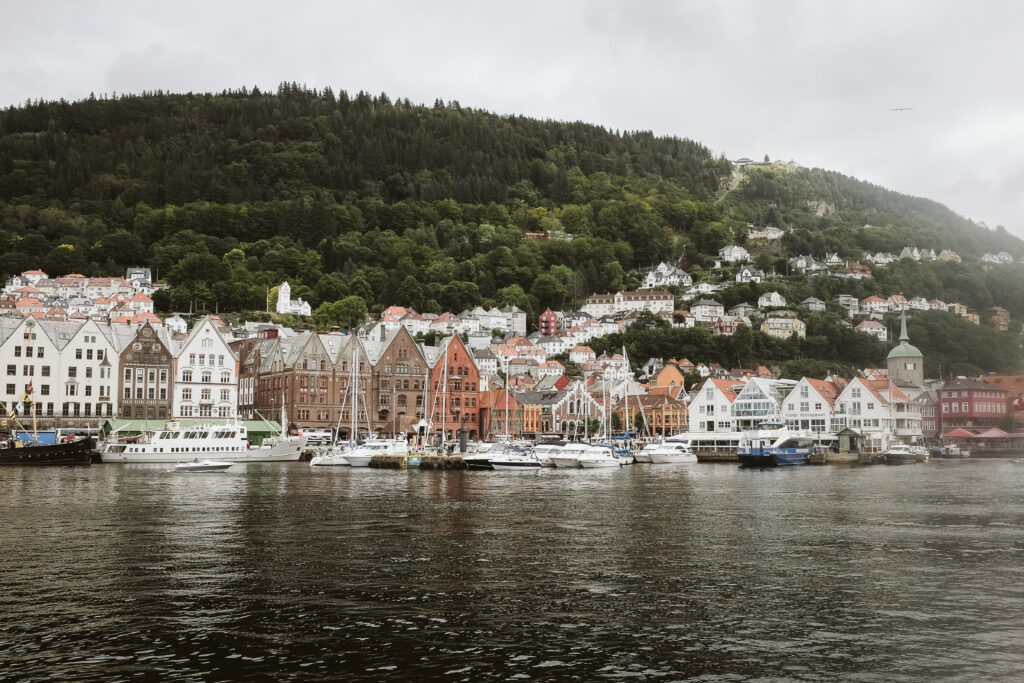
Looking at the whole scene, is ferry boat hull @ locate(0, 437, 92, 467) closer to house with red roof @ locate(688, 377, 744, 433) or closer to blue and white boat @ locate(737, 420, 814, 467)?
blue and white boat @ locate(737, 420, 814, 467)

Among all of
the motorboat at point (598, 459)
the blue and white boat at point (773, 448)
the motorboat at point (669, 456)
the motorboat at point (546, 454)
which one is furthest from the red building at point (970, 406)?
the motorboat at point (546, 454)

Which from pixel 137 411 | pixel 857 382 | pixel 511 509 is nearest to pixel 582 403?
pixel 857 382

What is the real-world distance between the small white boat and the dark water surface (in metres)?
26.4

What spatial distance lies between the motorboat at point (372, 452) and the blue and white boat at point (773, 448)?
30.0 m

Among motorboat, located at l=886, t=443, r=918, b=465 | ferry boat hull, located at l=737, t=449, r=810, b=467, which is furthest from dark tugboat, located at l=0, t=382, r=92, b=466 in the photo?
motorboat, located at l=886, t=443, r=918, b=465

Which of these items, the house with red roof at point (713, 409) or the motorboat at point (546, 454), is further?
the house with red roof at point (713, 409)

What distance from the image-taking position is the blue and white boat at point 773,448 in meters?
81.4

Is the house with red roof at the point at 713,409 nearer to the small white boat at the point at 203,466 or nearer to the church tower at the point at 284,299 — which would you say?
the small white boat at the point at 203,466

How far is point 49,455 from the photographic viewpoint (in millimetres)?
69250

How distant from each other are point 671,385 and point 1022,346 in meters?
84.6

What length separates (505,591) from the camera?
1989cm

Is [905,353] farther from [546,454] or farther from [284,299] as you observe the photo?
[284,299]

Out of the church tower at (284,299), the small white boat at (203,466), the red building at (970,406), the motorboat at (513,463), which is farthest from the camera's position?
the church tower at (284,299)

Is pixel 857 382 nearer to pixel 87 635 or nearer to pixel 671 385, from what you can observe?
pixel 671 385
